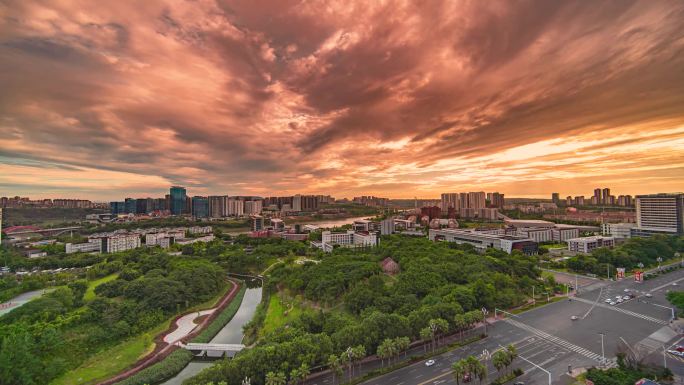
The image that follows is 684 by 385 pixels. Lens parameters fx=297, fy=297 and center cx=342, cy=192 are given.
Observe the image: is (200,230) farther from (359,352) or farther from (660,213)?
(660,213)

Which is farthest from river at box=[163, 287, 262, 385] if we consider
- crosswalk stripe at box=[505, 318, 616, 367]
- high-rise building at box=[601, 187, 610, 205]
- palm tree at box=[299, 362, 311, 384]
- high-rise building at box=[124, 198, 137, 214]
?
high-rise building at box=[601, 187, 610, 205]

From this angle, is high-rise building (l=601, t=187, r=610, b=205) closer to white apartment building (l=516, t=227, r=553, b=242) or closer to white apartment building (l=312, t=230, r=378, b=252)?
white apartment building (l=516, t=227, r=553, b=242)

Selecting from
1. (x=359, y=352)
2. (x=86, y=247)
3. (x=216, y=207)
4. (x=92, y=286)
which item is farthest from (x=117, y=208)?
(x=359, y=352)

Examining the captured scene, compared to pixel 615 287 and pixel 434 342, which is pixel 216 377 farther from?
pixel 615 287

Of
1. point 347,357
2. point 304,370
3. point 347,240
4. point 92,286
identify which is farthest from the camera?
point 347,240

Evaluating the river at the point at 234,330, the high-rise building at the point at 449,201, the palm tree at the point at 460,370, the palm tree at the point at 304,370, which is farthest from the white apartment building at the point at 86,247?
the high-rise building at the point at 449,201

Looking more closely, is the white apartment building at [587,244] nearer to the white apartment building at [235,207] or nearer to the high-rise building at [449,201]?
the high-rise building at [449,201]
